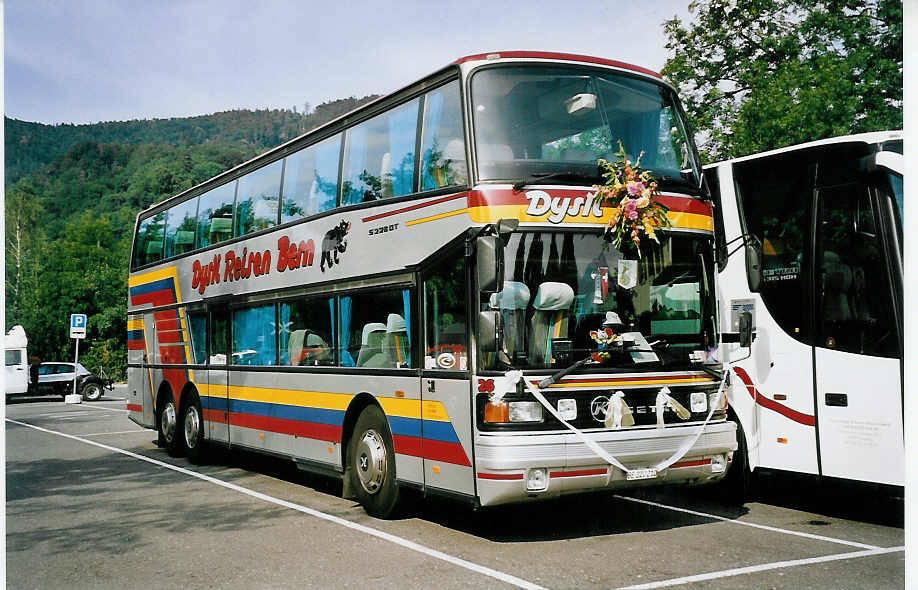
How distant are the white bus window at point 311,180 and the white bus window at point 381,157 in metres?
0.33

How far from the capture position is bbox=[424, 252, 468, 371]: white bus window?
809cm

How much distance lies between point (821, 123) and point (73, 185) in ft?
199

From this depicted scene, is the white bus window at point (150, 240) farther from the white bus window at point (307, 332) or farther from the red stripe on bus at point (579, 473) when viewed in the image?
the red stripe on bus at point (579, 473)

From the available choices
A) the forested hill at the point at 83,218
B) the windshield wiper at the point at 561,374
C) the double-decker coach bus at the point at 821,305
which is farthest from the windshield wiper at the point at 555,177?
the forested hill at the point at 83,218

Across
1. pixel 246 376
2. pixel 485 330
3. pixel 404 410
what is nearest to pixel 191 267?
pixel 246 376

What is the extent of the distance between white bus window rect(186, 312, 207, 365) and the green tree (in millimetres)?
11417

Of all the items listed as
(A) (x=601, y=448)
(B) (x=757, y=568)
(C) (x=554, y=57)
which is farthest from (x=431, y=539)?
(C) (x=554, y=57)

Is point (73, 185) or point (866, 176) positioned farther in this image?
point (73, 185)

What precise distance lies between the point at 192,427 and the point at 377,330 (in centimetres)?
611

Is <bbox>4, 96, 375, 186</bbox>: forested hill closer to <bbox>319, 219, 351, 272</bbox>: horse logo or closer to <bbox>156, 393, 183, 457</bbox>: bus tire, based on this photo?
<bbox>156, 393, 183, 457</bbox>: bus tire

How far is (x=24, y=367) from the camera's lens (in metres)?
37.0

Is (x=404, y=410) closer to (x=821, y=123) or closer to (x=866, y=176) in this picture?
(x=866, y=176)

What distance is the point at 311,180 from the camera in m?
11.2

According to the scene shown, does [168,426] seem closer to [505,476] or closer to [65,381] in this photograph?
[505,476]
